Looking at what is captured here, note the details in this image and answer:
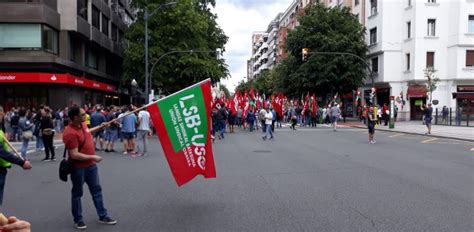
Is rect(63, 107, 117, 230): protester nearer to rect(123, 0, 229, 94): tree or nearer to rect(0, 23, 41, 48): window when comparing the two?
rect(0, 23, 41, 48): window

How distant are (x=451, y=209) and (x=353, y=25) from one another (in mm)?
39972

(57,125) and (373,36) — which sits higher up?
(373,36)

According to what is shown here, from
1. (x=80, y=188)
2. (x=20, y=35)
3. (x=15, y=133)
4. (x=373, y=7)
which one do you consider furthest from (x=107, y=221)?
(x=373, y=7)

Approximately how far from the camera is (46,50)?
29.0m

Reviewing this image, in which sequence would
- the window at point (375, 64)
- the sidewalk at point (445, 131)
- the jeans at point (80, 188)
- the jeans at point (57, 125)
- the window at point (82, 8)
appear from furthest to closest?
the window at point (375, 64) < the window at point (82, 8) < the jeans at point (57, 125) < the sidewalk at point (445, 131) < the jeans at point (80, 188)

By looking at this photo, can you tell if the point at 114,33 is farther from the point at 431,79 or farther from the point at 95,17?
the point at 431,79

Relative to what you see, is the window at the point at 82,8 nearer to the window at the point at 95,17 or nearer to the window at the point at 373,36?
the window at the point at 95,17

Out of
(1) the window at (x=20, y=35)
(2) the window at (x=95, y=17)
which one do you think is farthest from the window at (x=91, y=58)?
(1) the window at (x=20, y=35)

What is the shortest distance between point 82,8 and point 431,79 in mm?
29849

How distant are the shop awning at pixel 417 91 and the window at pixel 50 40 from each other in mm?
31172

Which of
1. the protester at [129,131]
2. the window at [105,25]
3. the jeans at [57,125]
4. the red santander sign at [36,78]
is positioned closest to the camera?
the protester at [129,131]

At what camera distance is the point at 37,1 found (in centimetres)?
2833

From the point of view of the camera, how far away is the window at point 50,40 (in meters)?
29.2

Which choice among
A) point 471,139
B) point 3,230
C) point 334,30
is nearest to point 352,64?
point 334,30
